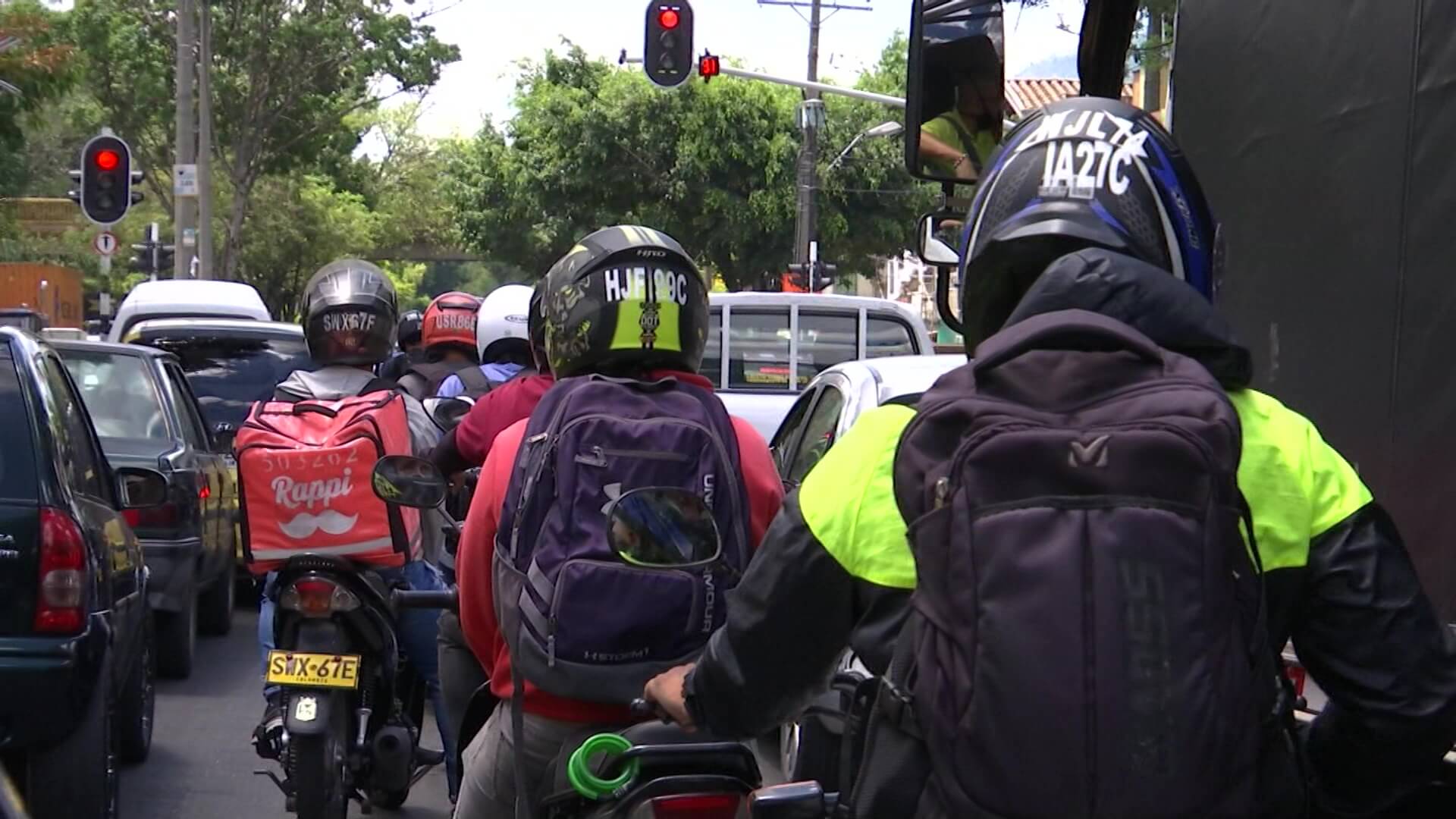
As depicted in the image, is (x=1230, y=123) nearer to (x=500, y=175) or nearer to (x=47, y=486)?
(x=47, y=486)

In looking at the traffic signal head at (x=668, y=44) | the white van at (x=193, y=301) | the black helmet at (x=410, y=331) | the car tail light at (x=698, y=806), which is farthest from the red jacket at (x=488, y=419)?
the traffic signal head at (x=668, y=44)

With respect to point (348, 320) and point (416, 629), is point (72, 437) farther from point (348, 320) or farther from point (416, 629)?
point (416, 629)

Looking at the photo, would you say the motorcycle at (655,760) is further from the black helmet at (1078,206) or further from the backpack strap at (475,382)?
the backpack strap at (475,382)

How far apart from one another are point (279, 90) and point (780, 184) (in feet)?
39.3

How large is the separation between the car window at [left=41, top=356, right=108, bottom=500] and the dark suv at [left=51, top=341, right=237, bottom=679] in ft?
7.91

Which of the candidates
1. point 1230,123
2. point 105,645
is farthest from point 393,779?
point 1230,123

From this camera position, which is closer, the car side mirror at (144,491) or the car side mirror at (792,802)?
the car side mirror at (792,802)

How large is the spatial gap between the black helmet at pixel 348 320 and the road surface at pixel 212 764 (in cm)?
175

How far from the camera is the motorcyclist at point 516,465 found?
335 cm

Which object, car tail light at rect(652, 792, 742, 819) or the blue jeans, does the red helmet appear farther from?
car tail light at rect(652, 792, 742, 819)

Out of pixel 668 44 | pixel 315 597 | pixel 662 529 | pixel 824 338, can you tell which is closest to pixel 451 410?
pixel 315 597

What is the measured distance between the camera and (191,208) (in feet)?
80.1

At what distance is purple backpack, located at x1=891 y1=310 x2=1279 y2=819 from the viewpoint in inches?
74.0

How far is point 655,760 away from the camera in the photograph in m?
2.92
